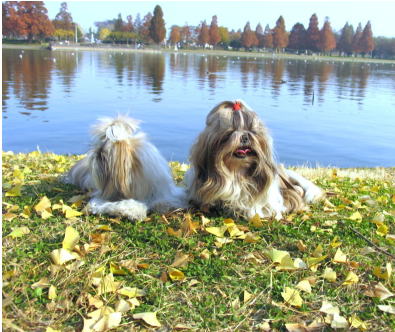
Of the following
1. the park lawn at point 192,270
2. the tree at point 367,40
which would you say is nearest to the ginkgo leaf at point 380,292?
the park lawn at point 192,270

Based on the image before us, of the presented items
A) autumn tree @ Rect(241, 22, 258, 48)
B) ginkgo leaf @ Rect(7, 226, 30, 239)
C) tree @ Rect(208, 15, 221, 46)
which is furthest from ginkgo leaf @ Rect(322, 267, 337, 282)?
tree @ Rect(208, 15, 221, 46)

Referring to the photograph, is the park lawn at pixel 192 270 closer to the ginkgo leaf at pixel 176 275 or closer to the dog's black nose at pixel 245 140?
the ginkgo leaf at pixel 176 275

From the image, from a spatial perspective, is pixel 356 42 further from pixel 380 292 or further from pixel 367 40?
pixel 380 292

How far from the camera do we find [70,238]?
384 cm

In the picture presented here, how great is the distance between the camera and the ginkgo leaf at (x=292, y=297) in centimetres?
318

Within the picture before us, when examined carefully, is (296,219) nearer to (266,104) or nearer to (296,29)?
(266,104)

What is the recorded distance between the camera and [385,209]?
5270mm

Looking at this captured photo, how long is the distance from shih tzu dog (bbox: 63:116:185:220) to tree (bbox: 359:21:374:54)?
459 ft

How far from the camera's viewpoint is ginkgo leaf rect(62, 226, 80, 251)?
148 inches

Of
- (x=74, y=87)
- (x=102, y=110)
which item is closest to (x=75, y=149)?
(x=102, y=110)

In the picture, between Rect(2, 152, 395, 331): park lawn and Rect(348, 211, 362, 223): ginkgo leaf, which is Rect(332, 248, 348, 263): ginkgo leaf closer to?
Rect(2, 152, 395, 331): park lawn

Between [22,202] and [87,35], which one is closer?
[22,202]

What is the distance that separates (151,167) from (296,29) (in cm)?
13761

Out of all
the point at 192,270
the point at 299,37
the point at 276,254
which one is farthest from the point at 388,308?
the point at 299,37
